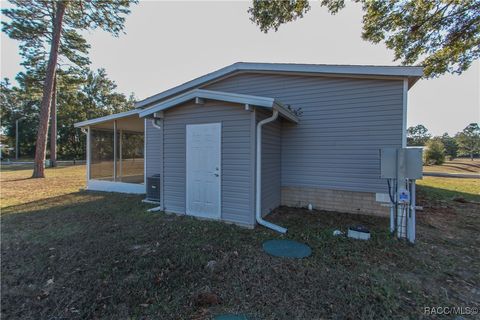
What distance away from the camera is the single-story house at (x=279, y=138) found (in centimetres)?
430

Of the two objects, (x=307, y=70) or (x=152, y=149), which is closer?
(x=307, y=70)

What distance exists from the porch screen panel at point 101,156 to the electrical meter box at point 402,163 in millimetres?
8964

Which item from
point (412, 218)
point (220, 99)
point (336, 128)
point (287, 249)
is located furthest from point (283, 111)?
point (412, 218)

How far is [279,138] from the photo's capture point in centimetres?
557

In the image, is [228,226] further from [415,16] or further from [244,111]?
[415,16]

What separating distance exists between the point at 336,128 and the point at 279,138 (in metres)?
1.40

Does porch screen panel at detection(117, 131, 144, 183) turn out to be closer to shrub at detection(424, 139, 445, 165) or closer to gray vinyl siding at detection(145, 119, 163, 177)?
gray vinyl siding at detection(145, 119, 163, 177)

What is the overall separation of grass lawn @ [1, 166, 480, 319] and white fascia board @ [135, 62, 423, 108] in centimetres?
319

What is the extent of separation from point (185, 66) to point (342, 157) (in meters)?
8.77

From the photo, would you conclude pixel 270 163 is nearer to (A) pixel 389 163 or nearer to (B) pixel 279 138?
(B) pixel 279 138

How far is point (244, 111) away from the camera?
13.8ft

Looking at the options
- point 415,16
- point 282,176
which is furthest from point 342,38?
point 282,176

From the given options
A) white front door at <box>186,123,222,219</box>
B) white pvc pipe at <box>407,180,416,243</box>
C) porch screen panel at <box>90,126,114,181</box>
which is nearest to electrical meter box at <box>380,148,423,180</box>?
white pvc pipe at <box>407,180,416,243</box>

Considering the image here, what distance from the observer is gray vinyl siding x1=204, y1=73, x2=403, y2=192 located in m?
4.71
